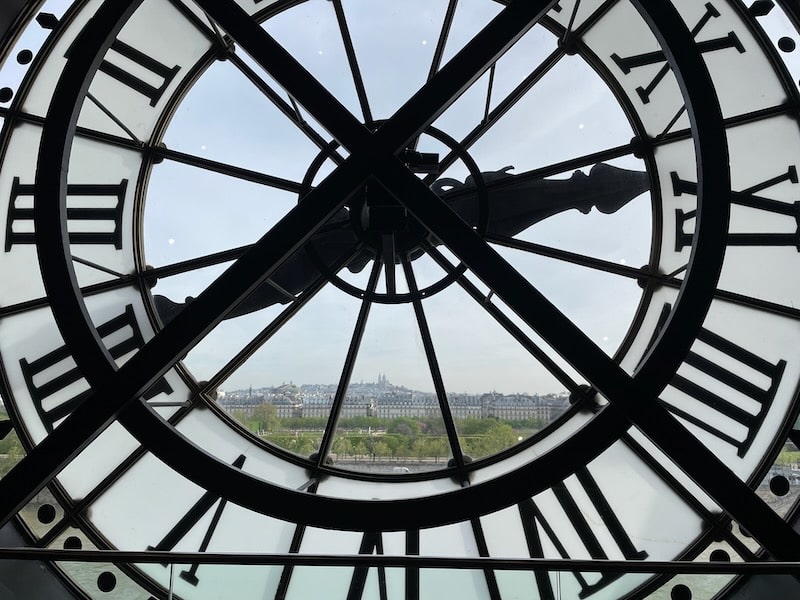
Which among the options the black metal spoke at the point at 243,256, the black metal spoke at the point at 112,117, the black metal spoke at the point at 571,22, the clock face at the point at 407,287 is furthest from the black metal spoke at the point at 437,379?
the black metal spoke at the point at 112,117

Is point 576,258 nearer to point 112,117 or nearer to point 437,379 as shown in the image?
point 437,379

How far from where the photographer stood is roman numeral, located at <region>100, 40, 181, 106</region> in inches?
178

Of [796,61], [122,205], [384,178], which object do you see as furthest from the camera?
[122,205]

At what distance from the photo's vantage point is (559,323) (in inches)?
93.6

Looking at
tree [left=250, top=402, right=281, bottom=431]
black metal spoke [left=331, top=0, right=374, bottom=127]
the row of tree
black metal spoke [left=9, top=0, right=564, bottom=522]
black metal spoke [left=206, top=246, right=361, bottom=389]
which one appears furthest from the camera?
tree [left=250, top=402, right=281, bottom=431]

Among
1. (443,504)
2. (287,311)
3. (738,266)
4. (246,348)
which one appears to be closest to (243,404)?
(246,348)

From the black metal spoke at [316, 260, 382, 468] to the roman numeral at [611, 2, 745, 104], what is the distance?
8.92 feet

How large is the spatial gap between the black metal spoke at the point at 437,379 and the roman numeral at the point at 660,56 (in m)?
2.61

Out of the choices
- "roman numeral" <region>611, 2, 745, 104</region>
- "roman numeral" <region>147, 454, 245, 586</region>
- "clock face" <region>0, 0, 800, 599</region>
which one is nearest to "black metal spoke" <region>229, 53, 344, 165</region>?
"clock face" <region>0, 0, 800, 599</region>

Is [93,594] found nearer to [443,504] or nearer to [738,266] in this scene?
[443,504]

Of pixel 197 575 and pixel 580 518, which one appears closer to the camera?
pixel 197 575

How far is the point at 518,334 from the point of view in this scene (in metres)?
4.33

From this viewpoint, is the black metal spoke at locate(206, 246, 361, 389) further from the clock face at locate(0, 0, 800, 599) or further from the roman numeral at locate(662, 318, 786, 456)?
the roman numeral at locate(662, 318, 786, 456)

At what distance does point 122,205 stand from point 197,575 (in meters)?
3.46
